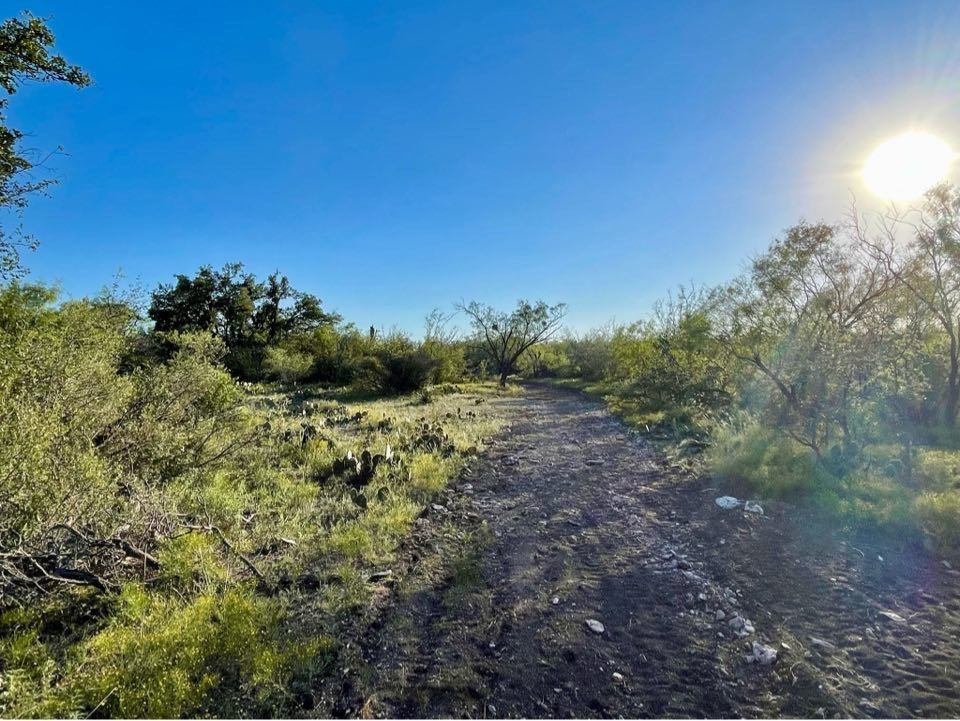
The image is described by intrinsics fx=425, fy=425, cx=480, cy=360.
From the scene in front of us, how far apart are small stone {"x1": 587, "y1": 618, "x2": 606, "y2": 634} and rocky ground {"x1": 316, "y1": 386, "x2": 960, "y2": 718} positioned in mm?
14

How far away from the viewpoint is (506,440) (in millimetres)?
10016

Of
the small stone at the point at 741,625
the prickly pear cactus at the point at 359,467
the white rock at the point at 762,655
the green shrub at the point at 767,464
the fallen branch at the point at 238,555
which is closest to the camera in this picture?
the white rock at the point at 762,655

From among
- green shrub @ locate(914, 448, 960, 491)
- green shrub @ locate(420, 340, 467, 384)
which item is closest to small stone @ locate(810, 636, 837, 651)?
green shrub @ locate(914, 448, 960, 491)

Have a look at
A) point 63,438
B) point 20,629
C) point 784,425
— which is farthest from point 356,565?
point 784,425

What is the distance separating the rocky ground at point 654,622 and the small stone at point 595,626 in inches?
0.6

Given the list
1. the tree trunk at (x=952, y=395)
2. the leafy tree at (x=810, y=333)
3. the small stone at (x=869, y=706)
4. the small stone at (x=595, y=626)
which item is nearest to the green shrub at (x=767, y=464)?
the leafy tree at (x=810, y=333)

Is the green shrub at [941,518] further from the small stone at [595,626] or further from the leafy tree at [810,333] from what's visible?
the small stone at [595,626]

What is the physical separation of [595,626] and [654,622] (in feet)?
1.49

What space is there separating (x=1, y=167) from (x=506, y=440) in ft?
30.5

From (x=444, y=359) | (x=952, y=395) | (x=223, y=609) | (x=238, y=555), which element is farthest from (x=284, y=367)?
(x=952, y=395)

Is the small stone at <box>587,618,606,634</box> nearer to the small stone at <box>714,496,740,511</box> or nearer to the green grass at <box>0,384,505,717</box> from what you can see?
the green grass at <box>0,384,505,717</box>

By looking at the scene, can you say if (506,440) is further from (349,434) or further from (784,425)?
(784,425)

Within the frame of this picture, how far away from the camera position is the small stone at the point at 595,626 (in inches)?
120

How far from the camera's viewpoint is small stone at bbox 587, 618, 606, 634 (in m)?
3.05
